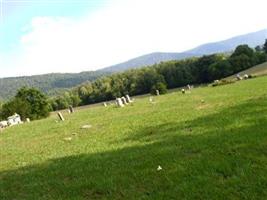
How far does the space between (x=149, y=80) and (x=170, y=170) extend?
114116 mm

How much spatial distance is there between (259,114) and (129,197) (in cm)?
826

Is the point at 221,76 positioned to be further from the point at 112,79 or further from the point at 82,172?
the point at 82,172

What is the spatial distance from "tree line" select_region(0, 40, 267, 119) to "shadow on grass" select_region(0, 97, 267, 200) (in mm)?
57913

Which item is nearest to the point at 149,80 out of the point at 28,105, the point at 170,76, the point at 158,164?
the point at 170,76

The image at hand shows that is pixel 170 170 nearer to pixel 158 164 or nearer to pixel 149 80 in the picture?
pixel 158 164

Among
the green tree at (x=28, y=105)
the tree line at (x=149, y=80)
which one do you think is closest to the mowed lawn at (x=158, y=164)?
the green tree at (x=28, y=105)

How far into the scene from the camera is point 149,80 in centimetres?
12369

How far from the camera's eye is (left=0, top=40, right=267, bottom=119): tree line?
8225cm

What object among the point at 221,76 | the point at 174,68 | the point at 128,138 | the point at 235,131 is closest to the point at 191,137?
the point at 235,131

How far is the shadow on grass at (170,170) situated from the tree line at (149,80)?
57913 millimetres

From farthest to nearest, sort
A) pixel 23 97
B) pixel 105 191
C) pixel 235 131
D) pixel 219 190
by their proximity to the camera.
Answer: pixel 23 97, pixel 235 131, pixel 105 191, pixel 219 190

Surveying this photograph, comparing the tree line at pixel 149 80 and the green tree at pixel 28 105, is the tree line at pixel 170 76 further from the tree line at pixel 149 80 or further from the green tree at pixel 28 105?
the green tree at pixel 28 105

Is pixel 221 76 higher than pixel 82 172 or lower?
lower

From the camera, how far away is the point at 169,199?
8117 mm
